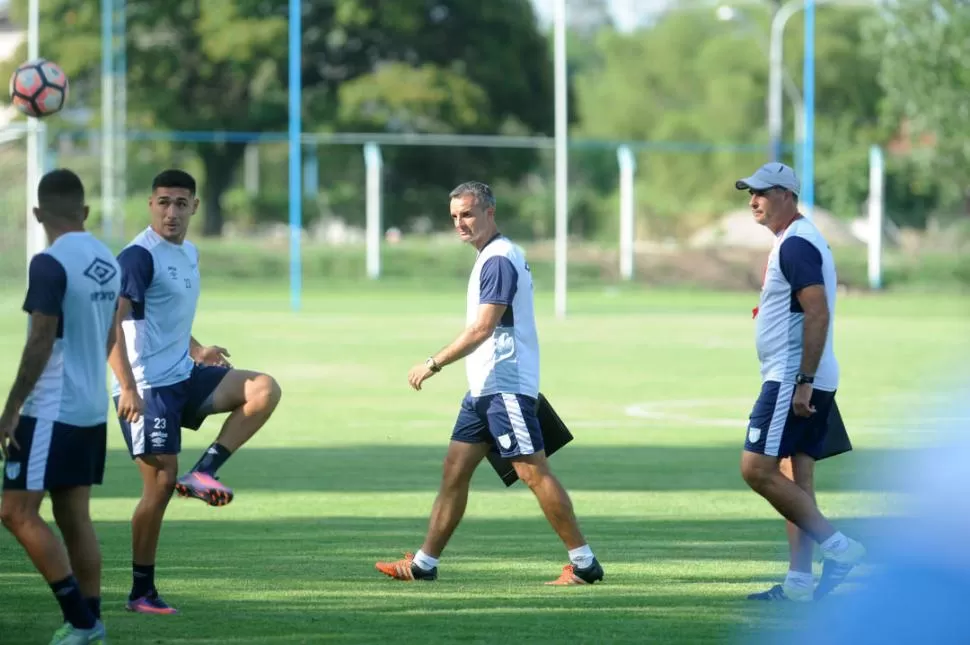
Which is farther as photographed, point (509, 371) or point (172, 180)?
point (509, 371)

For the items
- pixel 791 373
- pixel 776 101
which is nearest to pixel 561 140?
→ pixel 776 101

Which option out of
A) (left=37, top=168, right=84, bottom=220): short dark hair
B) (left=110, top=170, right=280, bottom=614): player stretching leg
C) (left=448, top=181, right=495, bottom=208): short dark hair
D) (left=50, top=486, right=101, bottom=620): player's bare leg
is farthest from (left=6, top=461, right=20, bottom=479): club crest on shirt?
(left=448, top=181, right=495, bottom=208): short dark hair

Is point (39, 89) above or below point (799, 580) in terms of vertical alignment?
above

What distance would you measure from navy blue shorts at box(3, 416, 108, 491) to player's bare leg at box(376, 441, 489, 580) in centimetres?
238

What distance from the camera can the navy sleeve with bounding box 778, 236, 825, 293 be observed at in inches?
342

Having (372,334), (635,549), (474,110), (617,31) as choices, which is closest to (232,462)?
(635,549)

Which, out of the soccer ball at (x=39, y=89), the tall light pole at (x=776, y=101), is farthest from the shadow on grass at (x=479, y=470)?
the tall light pole at (x=776, y=101)

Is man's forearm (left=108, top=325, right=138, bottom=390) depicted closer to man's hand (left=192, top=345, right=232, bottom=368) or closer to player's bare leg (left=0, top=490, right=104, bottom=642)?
player's bare leg (left=0, top=490, right=104, bottom=642)

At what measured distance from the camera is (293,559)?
1016 cm

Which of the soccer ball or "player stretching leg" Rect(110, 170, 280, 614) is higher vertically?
the soccer ball

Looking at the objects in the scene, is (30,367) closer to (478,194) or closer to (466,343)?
(466,343)

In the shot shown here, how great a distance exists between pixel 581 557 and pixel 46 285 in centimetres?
326

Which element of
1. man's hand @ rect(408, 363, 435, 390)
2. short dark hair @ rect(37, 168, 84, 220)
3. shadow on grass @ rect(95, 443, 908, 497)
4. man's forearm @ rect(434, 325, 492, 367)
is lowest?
shadow on grass @ rect(95, 443, 908, 497)

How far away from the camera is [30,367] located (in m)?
7.34
